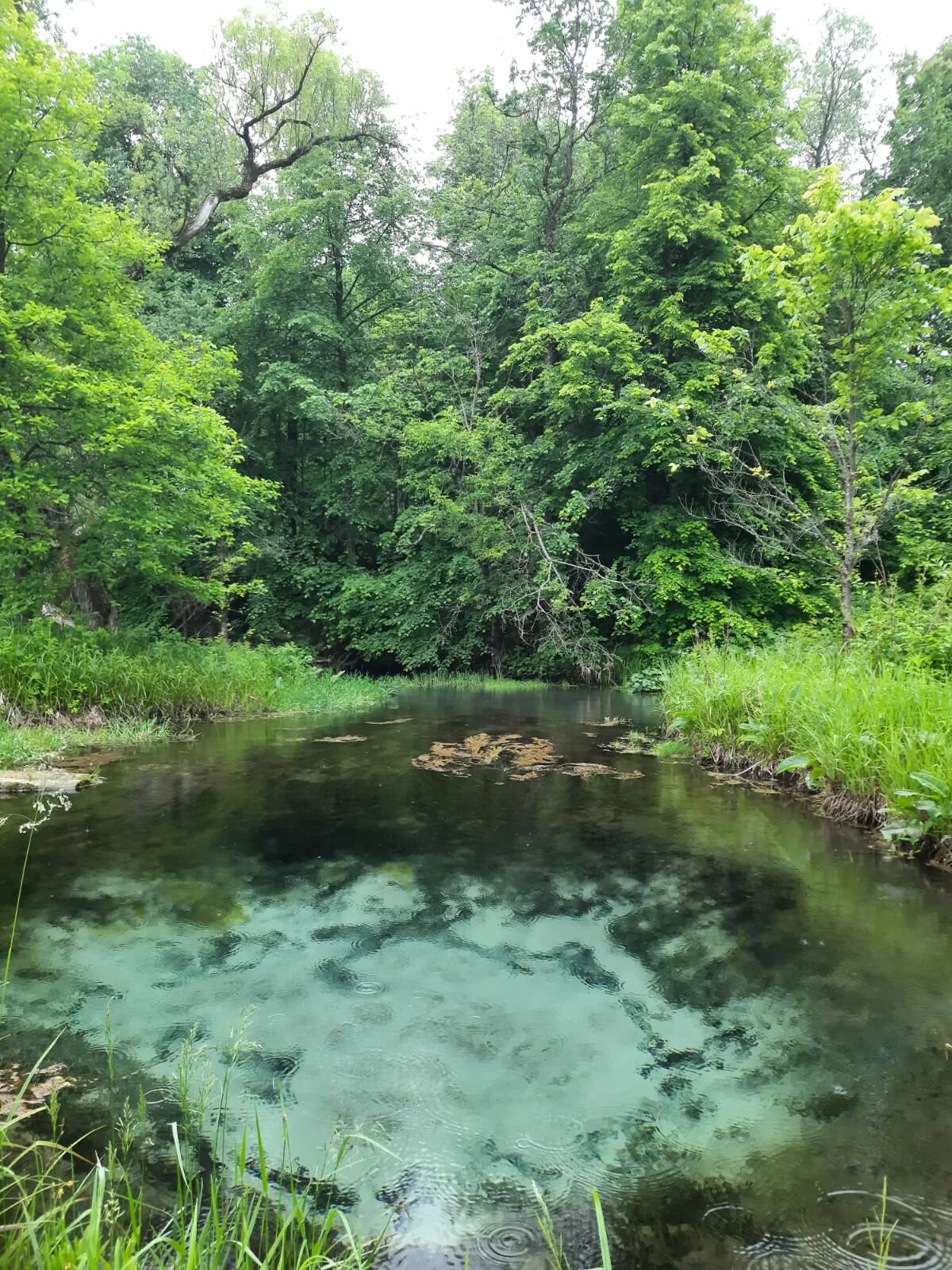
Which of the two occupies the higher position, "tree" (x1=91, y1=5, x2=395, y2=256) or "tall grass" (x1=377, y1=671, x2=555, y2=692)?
"tree" (x1=91, y1=5, x2=395, y2=256)

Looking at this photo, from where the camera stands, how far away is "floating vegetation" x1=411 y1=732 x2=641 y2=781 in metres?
7.17

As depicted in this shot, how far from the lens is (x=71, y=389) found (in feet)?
30.5

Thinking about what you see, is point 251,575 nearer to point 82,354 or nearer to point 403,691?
point 403,691

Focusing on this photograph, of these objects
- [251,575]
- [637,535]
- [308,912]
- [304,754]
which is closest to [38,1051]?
[308,912]

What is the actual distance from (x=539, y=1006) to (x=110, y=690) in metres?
7.86

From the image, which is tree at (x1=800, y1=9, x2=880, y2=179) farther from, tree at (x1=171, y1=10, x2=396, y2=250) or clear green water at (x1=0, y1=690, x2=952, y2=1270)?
clear green water at (x1=0, y1=690, x2=952, y2=1270)

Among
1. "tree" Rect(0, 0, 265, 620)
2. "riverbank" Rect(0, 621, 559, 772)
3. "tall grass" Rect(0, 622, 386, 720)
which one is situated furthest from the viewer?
"tree" Rect(0, 0, 265, 620)

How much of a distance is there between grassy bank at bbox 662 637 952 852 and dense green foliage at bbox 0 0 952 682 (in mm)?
4104

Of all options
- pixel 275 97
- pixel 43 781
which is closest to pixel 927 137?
pixel 275 97

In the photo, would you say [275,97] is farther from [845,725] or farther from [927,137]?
[845,725]

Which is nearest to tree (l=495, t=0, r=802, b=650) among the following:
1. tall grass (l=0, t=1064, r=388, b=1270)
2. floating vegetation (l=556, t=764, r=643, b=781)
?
floating vegetation (l=556, t=764, r=643, b=781)

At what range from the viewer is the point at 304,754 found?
7988 mm

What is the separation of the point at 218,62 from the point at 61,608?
661 inches

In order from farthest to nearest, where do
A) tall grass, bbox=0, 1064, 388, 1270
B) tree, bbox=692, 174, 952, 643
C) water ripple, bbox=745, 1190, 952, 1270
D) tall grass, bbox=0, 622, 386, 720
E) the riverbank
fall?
tall grass, bbox=0, 622, 386, 720 < the riverbank < tree, bbox=692, 174, 952, 643 < water ripple, bbox=745, 1190, 952, 1270 < tall grass, bbox=0, 1064, 388, 1270
